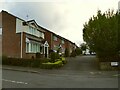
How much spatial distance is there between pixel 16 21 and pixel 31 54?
597 cm

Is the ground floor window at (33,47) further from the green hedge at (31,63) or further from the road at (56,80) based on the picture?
the road at (56,80)

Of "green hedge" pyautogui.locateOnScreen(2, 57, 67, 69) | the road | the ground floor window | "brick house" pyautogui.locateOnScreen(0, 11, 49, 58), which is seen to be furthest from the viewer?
the ground floor window

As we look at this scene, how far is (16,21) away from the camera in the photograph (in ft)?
125

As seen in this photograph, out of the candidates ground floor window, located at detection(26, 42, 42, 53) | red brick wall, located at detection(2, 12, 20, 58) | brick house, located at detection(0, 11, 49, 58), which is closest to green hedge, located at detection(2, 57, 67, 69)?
brick house, located at detection(0, 11, 49, 58)

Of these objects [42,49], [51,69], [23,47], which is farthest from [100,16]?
[42,49]

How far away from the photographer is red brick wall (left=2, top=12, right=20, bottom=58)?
3756 cm

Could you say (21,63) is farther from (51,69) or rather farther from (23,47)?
(23,47)

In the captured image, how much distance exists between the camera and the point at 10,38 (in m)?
37.9

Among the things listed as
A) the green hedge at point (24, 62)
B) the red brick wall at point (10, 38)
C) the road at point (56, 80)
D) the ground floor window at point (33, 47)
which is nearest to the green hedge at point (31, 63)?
the green hedge at point (24, 62)

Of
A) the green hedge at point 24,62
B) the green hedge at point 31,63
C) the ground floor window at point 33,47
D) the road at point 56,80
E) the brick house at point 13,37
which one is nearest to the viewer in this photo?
the road at point 56,80

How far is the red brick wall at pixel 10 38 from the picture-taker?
37562 mm

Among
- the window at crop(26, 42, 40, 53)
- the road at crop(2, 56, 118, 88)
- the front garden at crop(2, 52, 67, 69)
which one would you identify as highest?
the window at crop(26, 42, 40, 53)

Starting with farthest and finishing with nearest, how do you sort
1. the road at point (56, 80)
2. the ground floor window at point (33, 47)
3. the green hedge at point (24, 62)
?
1. the ground floor window at point (33, 47)
2. the green hedge at point (24, 62)
3. the road at point (56, 80)

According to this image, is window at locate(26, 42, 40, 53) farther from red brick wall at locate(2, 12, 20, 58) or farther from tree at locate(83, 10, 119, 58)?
tree at locate(83, 10, 119, 58)
